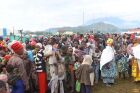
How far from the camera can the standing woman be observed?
10.7 m

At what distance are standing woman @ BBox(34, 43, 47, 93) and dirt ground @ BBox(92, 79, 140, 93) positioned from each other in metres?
2.61

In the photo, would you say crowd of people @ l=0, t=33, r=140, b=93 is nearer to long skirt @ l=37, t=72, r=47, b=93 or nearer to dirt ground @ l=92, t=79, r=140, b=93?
long skirt @ l=37, t=72, r=47, b=93

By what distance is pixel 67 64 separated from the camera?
11.9 m

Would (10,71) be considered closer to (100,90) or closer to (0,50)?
(0,50)

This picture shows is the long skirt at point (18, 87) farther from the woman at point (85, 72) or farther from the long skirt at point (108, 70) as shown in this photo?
the long skirt at point (108, 70)

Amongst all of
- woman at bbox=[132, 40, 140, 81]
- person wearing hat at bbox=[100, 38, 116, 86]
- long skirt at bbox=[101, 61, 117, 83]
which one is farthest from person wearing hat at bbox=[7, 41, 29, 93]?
woman at bbox=[132, 40, 140, 81]

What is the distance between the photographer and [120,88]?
43.9 feet

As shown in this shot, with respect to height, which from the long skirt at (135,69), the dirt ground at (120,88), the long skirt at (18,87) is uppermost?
the long skirt at (18,87)

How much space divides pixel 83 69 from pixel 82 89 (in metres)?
0.70

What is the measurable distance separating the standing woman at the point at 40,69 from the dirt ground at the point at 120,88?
261 centimetres

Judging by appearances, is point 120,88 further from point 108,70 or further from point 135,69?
point 135,69

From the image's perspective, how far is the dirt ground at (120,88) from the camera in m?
Answer: 12.9

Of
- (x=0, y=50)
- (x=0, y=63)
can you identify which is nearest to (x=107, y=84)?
(x=0, y=50)

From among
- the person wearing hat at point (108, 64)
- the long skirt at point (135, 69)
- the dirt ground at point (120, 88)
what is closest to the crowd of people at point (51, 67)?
the person wearing hat at point (108, 64)
